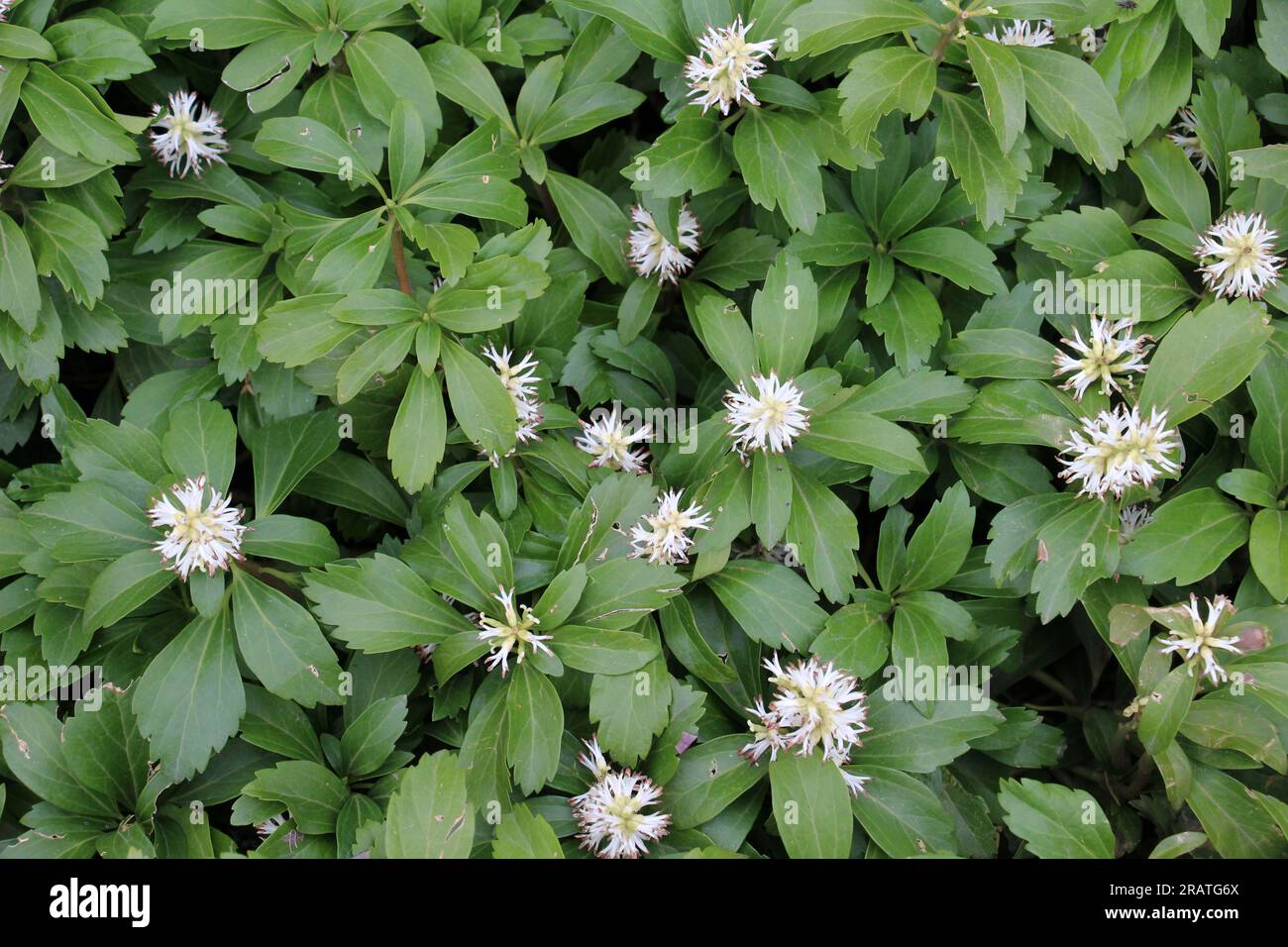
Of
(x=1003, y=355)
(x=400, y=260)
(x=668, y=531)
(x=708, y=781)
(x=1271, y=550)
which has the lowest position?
(x=708, y=781)

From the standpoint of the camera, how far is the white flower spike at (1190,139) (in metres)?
2.39

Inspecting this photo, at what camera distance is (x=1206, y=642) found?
1.95m

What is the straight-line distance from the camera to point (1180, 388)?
6.68 feet

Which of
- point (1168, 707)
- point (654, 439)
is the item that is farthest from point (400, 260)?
point (1168, 707)

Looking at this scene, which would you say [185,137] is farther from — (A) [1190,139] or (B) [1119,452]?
(A) [1190,139]

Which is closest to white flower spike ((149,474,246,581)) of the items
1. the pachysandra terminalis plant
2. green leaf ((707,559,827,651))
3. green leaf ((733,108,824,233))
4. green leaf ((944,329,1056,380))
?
the pachysandra terminalis plant

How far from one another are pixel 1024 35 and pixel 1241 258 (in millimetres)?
672

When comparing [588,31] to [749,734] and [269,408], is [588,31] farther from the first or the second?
[749,734]

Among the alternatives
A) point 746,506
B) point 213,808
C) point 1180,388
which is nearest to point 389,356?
point 746,506

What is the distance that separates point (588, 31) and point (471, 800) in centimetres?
169

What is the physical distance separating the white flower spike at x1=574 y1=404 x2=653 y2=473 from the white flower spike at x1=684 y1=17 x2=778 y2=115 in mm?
688

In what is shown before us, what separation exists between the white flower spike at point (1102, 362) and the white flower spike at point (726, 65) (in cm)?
84

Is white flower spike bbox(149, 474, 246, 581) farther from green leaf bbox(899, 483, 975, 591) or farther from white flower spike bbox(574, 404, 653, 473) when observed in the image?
green leaf bbox(899, 483, 975, 591)

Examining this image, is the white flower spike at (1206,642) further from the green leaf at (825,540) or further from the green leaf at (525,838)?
the green leaf at (525,838)
